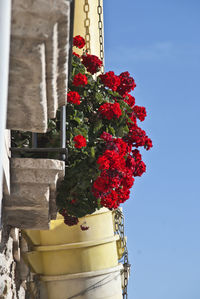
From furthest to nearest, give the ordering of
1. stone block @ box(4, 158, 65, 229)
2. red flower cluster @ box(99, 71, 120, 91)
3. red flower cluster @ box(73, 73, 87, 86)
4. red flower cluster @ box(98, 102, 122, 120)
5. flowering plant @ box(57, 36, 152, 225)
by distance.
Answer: red flower cluster @ box(99, 71, 120, 91)
red flower cluster @ box(73, 73, 87, 86)
red flower cluster @ box(98, 102, 122, 120)
flowering plant @ box(57, 36, 152, 225)
stone block @ box(4, 158, 65, 229)

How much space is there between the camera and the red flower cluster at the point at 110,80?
7.25m

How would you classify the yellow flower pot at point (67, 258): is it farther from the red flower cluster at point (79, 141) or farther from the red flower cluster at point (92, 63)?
the red flower cluster at point (79, 141)

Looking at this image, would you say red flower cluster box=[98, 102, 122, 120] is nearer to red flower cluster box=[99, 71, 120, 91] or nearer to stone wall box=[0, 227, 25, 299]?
red flower cluster box=[99, 71, 120, 91]

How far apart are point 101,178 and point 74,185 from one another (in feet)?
1.16

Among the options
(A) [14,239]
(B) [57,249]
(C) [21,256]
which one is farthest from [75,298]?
(A) [14,239]

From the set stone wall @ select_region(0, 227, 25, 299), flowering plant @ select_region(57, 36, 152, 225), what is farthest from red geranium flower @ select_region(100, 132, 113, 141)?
stone wall @ select_region(0, 227, 25, 299)

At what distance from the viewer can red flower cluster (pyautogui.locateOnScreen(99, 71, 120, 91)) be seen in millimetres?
7254

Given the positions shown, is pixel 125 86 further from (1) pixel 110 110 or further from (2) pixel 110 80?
(1) pixel 110 110

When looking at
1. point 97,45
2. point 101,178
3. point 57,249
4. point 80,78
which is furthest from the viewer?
point 97,45

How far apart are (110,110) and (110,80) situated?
1.69ft

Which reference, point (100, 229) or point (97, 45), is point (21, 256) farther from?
point (97, 45)

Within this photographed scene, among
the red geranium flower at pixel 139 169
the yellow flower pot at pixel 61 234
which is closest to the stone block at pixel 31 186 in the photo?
the red geranium flower at pixel 139 169

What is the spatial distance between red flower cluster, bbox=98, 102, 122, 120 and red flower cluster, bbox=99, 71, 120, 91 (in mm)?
423

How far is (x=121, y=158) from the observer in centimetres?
647
